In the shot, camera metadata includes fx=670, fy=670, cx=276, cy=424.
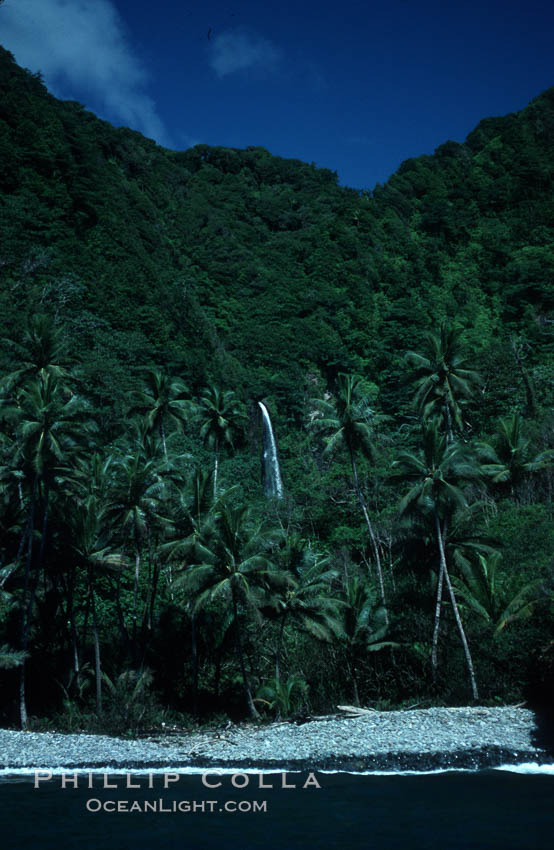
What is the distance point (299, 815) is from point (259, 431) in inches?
1647

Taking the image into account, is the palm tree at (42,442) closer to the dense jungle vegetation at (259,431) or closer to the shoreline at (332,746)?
the dense jungle vegetation at (259,431)

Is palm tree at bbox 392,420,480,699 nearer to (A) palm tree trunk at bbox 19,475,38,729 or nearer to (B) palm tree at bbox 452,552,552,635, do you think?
(B) palm tree at bbox 452,552,552,635

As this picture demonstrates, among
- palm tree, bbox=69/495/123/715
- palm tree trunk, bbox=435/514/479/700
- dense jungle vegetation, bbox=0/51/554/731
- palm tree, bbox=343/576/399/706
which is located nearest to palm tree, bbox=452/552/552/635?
dense jungle vegetation, bbox=0/51/554/731

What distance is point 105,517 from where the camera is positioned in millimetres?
31156

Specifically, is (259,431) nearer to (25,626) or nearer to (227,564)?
(227,564)

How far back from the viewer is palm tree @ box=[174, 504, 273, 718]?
29141mm

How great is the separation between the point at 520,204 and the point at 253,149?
55334mm

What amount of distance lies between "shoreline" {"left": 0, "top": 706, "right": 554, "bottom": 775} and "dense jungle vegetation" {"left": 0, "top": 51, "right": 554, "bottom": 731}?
2759mm

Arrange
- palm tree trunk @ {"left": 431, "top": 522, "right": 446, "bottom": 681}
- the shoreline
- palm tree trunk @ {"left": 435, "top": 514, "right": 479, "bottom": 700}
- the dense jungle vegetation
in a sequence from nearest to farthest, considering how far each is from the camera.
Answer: the shoreline
palm tree trunk @ {"left": 435, "top": 514, "right": 479, "bottom": 700}
palm tree trunk @ {"left": 431, "top": 522, "right": 446, "bottom": 681}
the dense jungle vegetation

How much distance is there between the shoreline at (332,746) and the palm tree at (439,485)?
3.80m

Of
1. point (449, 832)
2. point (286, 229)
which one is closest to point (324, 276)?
point (286, 229)

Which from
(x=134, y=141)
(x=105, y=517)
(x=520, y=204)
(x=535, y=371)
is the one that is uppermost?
(x=134, y=141)

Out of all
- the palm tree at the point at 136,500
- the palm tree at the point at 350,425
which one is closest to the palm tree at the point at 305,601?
the palm tree at the point at 350,425

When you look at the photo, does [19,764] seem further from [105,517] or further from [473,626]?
[473,626]
